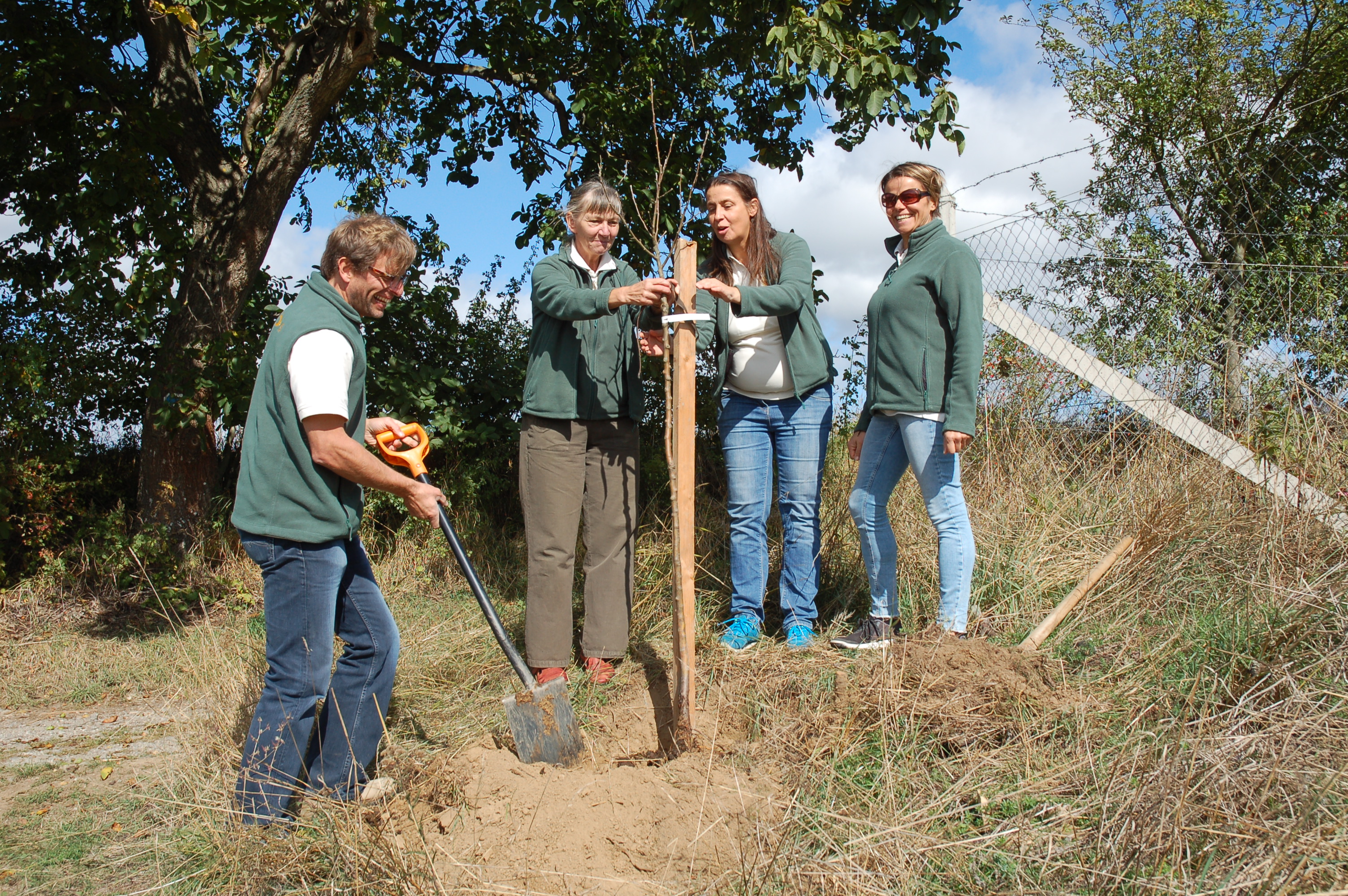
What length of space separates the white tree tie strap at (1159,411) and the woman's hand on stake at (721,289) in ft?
5.28

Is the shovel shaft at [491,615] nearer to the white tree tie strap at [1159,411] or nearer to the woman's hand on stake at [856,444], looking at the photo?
the woman's hand on stake at [856,444]

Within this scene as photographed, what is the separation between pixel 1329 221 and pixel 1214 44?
3.76m

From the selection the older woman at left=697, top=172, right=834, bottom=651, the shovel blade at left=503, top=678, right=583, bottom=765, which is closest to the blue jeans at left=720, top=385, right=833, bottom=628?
the older woman at left=697, top=172, right=834, bottom=651

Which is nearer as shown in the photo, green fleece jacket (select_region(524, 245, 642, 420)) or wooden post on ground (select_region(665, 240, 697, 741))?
wooden post on ground (select_region(665, 240, 697, 741))

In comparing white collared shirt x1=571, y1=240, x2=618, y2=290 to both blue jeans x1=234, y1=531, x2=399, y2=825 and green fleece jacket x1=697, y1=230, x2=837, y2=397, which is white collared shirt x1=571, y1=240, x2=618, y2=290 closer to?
green fleece jacket x1=697, y1=230, x2=837, y2=397

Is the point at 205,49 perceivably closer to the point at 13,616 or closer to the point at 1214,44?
the point at 13,616

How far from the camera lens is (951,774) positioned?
264 cm

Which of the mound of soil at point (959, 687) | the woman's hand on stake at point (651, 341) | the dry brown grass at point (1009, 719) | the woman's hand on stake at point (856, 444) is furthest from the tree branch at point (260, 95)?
the mound of soil at point (959, 687)

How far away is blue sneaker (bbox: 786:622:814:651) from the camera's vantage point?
3.59 meters

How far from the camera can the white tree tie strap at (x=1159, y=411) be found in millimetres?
3799

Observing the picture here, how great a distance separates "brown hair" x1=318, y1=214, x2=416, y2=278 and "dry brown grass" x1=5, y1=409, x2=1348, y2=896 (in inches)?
59.9

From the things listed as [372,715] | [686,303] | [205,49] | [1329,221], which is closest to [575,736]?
[372,715]

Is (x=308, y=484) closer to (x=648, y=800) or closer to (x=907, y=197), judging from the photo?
(x=648, y=800)

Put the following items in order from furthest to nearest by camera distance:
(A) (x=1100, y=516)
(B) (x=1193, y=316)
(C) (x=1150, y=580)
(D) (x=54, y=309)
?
(D) (x=54, y=309) < (B) (x=1193, y=316) < (A) (x=1100, y=516) < (C) (x=1150, y=580)
